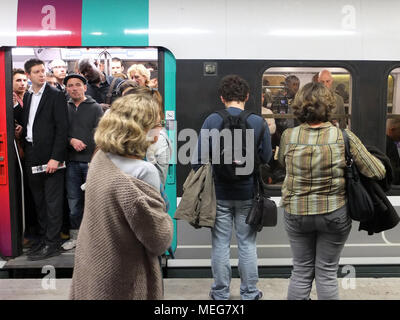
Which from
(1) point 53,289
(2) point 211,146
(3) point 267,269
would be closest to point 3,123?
(1) point 53,289

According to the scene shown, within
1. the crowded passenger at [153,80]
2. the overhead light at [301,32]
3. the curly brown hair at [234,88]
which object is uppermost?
the overhead light at [301,32]

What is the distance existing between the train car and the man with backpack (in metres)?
0.63

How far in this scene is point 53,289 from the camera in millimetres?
3564

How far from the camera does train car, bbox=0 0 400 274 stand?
359 cm

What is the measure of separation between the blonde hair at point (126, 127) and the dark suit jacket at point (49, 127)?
219cm

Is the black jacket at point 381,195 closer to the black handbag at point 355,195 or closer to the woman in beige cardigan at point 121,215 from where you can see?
the black handbag at point 355,195

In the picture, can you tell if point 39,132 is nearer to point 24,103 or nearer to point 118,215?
point 24,103

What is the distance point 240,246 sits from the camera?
3.12 meters

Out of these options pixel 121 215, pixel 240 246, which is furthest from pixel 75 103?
pixel 121 215

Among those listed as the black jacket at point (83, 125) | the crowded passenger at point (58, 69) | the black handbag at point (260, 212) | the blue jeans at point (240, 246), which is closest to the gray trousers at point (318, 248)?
the black handbag at point (260, 212)

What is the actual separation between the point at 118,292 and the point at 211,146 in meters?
1.44

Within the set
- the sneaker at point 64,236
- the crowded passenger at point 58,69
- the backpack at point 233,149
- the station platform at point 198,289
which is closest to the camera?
the backpack at point 233,149

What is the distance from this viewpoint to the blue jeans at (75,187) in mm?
3965

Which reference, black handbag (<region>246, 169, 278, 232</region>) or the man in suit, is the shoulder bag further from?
the man in suit
